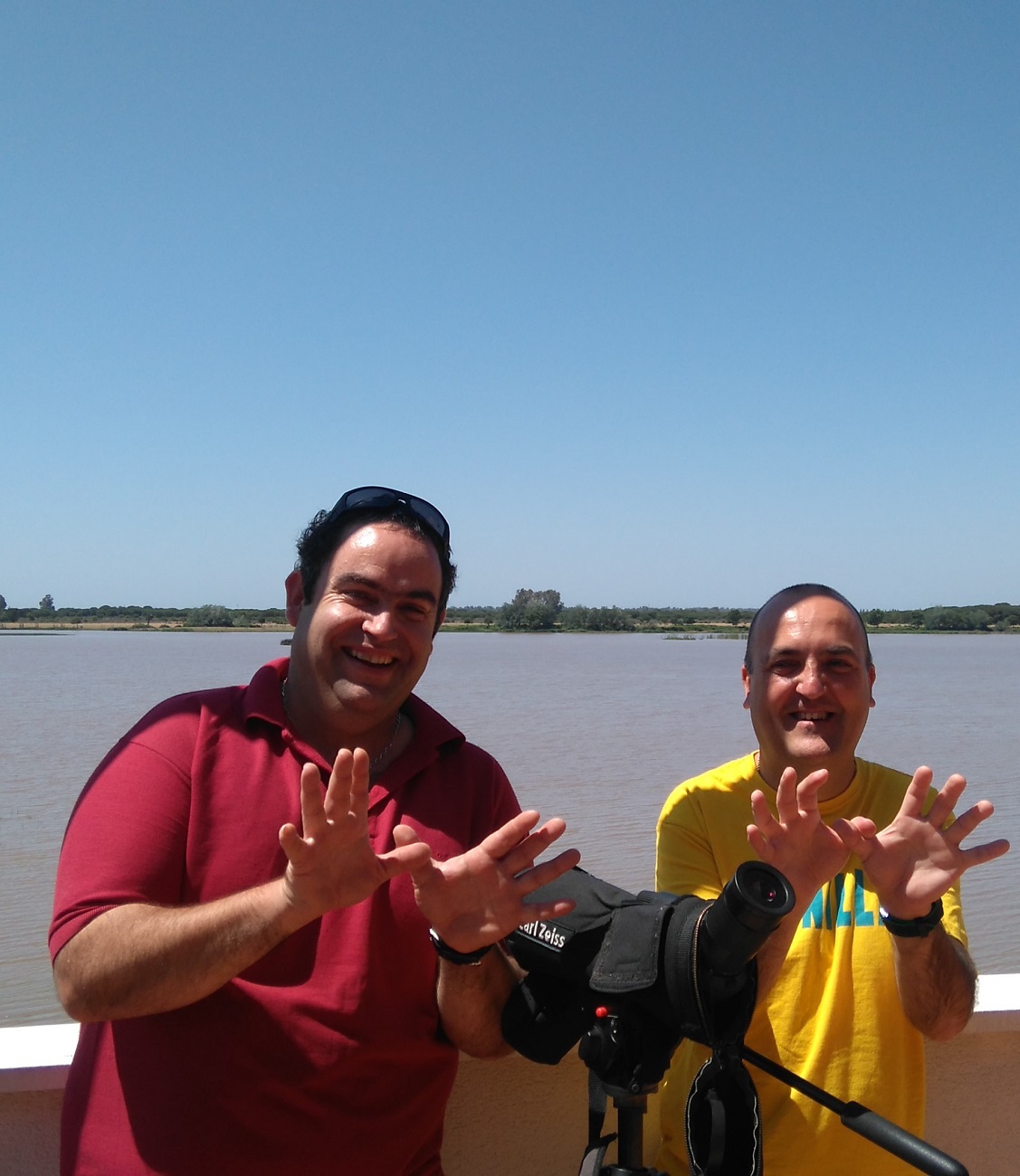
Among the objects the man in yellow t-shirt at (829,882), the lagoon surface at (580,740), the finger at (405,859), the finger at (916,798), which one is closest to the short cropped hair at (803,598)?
the man in yellow t-shirt at (829,882)

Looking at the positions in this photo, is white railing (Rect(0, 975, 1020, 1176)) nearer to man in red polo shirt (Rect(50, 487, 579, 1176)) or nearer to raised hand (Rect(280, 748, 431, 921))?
man in red polo shirt (Rect(50, 487, 579, 1176))

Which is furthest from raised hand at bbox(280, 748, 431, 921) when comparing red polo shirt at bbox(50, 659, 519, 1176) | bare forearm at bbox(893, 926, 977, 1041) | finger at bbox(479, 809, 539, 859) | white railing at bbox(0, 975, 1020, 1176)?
bare forearm at bbox(893, 926, 977, 1041)

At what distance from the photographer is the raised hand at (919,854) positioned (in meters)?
1.75

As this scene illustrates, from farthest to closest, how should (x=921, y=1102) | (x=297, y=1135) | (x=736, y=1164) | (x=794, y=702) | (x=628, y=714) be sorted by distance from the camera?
1. (x=628, y=714)
2. (x=794, y=702)
3. (x=921, y=1102)
4. (x=297, y=1135)
5. (x=736, y=1164)

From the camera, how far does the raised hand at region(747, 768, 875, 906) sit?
5.50 ft

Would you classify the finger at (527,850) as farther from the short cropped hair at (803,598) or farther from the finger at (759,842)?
the short cropped hair at (803,598)

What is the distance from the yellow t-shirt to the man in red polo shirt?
0.40 m

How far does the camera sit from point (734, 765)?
2.27 m

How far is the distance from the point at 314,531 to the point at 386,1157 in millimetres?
1200

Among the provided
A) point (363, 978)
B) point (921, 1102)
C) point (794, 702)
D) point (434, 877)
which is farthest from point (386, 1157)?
point (794, 702)

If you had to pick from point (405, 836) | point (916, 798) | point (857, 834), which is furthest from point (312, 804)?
point (916, 798)

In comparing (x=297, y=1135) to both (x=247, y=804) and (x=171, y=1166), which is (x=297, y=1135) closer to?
(x=171, y=1166)

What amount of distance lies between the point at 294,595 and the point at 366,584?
259 mm

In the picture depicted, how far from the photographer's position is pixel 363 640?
2.05m
